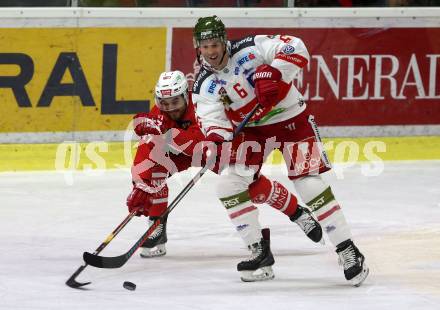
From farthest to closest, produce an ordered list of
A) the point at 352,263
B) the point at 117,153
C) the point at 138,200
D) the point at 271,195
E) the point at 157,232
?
the point at 117,153, the point at 157,232, the point at 271,195, the point at 138,200, the point at 352,263

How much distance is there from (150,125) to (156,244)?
58 cm

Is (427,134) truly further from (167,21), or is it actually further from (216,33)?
(216,33)

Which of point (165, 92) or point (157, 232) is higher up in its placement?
point (165, 92)

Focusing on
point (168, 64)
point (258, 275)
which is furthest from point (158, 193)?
point (168, 64)

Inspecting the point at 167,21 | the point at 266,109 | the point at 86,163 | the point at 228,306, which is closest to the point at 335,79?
the point at 167,21

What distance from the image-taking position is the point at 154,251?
18.7 ft

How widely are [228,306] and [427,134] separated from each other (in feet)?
14.1

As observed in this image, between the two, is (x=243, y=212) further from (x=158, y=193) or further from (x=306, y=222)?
(x=158, y=193)

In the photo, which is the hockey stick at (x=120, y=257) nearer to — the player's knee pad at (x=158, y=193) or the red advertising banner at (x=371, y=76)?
the player's knee pad at (x=158, y=193)

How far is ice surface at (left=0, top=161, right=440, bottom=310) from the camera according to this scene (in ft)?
15.7

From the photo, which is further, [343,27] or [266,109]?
[343,27]

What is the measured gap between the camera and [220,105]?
514 cm

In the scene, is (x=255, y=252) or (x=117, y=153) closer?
(x=255, y=252)

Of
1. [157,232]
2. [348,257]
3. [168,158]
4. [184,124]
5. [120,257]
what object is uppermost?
[184,124]
